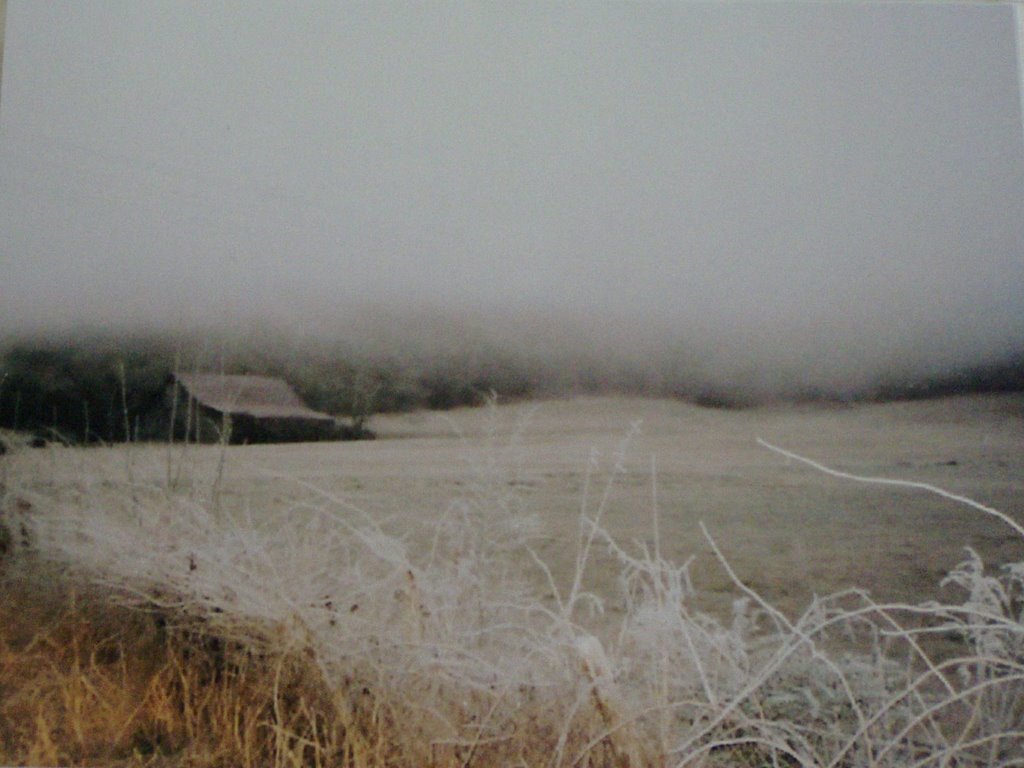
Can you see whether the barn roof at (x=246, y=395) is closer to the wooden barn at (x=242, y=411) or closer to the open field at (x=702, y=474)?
the wooden barn at (x=242, y=411)

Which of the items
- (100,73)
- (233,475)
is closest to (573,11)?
(100,73)

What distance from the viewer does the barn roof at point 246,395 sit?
2.46 meters

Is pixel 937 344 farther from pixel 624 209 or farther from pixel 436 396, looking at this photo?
pixel 436 396

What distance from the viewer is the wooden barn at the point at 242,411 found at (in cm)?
246

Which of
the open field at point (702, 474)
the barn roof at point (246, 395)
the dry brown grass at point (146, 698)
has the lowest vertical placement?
the dry brown grass at point (146, 698)

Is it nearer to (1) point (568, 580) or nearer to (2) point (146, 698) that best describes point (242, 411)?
(2) point (146, 698)

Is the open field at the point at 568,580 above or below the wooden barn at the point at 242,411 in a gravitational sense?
below

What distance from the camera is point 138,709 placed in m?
2.29

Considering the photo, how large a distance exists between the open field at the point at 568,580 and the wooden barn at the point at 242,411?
47mm

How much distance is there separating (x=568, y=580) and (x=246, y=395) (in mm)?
1038

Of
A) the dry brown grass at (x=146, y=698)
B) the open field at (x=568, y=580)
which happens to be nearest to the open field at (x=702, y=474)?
the open field at (x=568, y=580)

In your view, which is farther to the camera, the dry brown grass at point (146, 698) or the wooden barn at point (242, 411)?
the wooden barn at point (242, 411)

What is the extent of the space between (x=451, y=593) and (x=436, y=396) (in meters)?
0.54

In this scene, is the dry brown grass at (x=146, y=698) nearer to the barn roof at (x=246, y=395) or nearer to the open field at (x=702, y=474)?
the open field at (x=702, y=474)
